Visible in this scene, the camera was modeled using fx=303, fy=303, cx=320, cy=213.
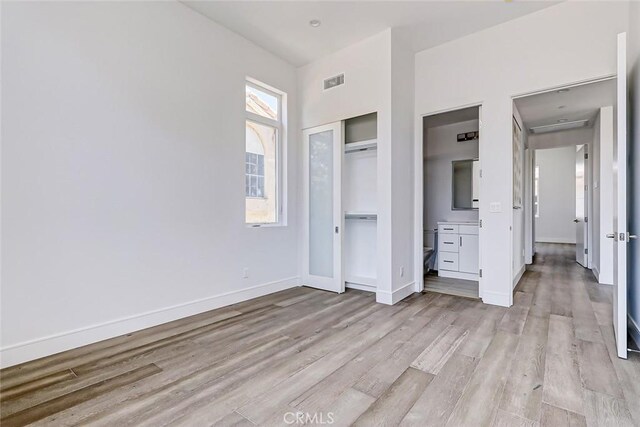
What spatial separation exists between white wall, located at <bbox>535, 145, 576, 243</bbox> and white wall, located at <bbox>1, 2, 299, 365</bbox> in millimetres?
10465

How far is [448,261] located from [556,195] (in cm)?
757

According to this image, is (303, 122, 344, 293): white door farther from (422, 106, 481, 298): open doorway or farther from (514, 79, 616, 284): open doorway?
(514, 79, 616, 284): open doorway

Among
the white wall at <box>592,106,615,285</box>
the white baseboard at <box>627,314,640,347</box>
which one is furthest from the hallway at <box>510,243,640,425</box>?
the white wall at <box>592,106,615,285</box>

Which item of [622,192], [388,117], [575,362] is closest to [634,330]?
[575,362]

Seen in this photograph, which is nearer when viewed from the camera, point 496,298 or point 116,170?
point 116,170

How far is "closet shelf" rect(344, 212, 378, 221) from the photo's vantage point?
4219 mm

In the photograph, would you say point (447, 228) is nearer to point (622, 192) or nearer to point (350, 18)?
point (622, 192)

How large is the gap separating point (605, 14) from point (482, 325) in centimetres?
323

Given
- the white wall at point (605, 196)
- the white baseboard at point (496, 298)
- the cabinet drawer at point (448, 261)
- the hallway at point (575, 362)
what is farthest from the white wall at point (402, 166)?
the white wall at point (605, 196)

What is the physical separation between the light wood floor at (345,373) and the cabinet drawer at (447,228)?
1.88m

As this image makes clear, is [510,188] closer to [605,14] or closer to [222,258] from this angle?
[605,14]

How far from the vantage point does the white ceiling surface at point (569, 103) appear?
4.01m

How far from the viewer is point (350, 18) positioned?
339cm

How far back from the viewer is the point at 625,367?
2.12 meters
